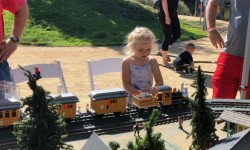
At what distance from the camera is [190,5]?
28.3 meters

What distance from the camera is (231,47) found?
3701 mm

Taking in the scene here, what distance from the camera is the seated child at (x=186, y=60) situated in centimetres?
823

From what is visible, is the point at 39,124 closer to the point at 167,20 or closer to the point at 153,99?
the point at 153,99

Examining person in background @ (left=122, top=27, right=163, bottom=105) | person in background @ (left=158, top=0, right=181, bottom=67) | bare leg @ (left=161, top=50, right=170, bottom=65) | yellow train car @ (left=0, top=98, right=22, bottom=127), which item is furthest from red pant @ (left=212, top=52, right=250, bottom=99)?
bare leg @ (left=161, top=50, right=170, bottom=65)

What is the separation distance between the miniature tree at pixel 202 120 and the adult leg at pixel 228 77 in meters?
1.83

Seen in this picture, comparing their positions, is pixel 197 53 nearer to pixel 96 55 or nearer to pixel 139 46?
pixel 96 55

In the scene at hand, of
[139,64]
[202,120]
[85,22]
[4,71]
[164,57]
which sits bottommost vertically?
[164,57]

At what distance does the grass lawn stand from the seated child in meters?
3.82

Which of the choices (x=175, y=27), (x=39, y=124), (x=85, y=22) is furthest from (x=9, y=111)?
(x=85, y=22)

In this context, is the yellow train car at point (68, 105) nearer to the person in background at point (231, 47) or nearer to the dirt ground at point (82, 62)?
the person in background at point (231, 47)

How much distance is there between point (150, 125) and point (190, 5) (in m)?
27.4

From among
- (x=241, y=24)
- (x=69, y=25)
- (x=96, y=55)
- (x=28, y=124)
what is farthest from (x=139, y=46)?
(x=69, y=25)

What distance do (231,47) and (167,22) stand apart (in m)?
4.71

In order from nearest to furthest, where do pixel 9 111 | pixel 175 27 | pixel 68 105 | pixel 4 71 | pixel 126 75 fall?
pixel 9 111
pixel 68 105
pixel 4 71
pixel 126 75
pixel 175 27
